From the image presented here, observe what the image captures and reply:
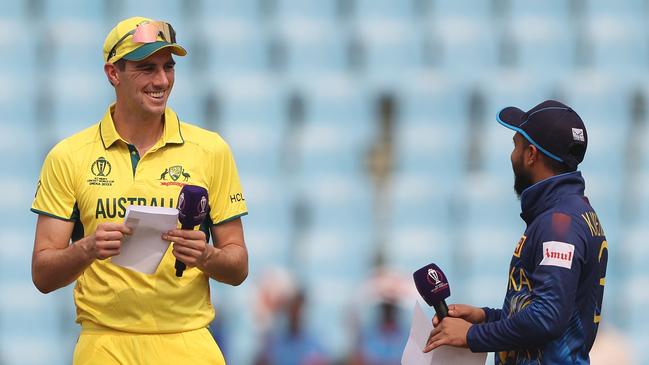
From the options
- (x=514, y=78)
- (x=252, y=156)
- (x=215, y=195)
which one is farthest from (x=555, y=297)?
(x=514, y=78)

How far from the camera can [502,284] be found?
38.1ft

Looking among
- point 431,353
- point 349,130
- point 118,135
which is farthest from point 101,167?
point 349,130

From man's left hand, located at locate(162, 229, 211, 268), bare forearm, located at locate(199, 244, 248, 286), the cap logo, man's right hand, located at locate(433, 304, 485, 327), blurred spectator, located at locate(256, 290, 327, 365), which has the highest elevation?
the cap logo

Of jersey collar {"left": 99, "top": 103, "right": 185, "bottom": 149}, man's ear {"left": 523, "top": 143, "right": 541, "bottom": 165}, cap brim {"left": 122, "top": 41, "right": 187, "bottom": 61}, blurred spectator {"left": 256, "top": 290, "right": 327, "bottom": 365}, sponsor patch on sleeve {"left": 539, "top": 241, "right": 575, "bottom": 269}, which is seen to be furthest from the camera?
blurred spectator {"left": 256, "top": 290, "right": 327, "bottom": 365}

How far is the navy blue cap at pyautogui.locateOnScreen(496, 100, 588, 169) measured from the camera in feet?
14.3

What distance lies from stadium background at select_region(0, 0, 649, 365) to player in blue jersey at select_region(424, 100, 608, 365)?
5.88m

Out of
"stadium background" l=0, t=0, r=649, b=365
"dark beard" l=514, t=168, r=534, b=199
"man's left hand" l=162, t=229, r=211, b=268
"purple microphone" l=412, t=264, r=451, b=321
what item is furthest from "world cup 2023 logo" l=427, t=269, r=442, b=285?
"stadium background" l=0, t=0, r=649, b=365

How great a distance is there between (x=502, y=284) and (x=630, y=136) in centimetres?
206

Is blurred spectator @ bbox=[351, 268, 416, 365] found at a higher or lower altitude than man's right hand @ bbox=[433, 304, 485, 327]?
lower

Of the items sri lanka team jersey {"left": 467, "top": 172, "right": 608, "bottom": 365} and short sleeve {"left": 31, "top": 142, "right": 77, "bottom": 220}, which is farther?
short sleeve {"left": 31, "top": 142, "right": 77, "bottom": 220}

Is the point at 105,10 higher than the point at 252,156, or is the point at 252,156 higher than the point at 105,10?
the point at 105,10

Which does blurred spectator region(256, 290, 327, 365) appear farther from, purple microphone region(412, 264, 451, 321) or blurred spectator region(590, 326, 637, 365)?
purple microphone region(412, 264, 451, 321)

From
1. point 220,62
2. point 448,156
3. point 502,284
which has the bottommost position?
point 502,284

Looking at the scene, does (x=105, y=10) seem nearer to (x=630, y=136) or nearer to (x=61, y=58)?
(x=61, y=58)
